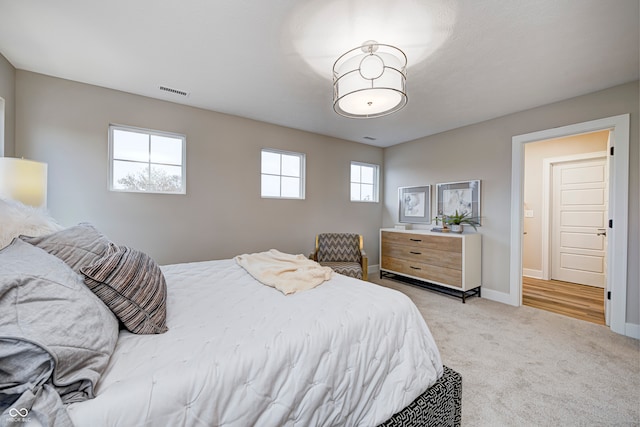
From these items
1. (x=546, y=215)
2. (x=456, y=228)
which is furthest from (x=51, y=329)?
(x=546, y=215)

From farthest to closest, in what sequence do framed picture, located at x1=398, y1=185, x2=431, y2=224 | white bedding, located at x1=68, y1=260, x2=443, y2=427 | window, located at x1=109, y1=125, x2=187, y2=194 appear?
framed picture, located at x1=398, y1=185, x2=431, y2=224
window, located at x1=109, y1=125, x2=187, y2=194
white bedding, located at x1=68, y1=260, x2=443, y2=427

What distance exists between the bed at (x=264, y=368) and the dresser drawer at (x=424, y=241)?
7.61 ft

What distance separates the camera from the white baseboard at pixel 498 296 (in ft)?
11.2

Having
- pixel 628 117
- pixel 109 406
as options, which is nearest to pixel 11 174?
pixel 109 406

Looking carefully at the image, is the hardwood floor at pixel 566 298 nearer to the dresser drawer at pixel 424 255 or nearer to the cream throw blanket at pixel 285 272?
the dresser drawer at pixel 424 255

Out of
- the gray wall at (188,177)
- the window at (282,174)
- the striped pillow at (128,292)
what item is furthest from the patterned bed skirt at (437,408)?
the window at (282,174)

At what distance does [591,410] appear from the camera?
1.61m

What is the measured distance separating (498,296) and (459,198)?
4.77 ft

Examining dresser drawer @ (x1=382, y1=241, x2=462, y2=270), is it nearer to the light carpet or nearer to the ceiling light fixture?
the light carpet

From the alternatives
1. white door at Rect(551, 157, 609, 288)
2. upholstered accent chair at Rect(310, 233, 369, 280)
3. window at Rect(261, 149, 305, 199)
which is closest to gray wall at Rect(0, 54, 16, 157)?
window at Rect(261, 149, 305, 199)

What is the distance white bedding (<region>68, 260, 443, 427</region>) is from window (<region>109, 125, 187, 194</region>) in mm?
1918

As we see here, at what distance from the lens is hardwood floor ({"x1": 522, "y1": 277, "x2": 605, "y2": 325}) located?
10.2 ft

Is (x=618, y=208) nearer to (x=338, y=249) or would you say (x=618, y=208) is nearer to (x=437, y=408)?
(x=437, y=408)

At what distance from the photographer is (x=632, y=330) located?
2.54 metres
